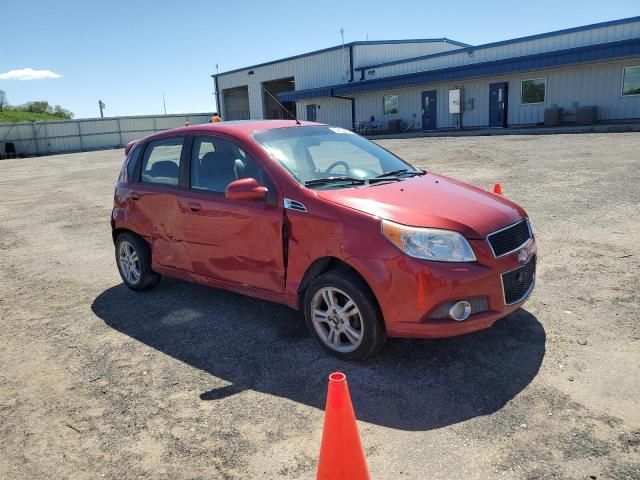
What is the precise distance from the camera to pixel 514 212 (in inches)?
155

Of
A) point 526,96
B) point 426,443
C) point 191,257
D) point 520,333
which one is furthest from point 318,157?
point 526,96

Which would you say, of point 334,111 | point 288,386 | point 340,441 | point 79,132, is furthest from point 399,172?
point 79,132

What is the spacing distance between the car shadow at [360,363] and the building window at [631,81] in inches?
850


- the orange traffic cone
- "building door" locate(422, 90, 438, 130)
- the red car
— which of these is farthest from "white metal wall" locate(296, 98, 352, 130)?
the orange traffic cone

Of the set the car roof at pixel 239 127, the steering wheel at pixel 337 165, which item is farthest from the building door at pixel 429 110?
the steering wheel at pixel 337 165

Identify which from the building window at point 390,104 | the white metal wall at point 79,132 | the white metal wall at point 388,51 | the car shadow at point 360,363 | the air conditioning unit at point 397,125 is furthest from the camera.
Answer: the white metal wall at point 79,132

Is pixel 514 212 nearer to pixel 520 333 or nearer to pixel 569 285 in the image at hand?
pixel 520 333

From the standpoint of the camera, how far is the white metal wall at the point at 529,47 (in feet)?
70.9

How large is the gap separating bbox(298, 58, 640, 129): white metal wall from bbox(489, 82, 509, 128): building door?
21 centimetres

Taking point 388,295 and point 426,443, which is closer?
point 426,443

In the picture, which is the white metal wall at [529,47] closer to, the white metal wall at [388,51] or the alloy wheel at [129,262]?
the white metal wall at [388,51]

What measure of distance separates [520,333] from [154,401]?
282cm

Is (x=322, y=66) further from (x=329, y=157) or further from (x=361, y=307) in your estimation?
(x=361, y=307)

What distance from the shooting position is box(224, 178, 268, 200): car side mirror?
3.96 meters
